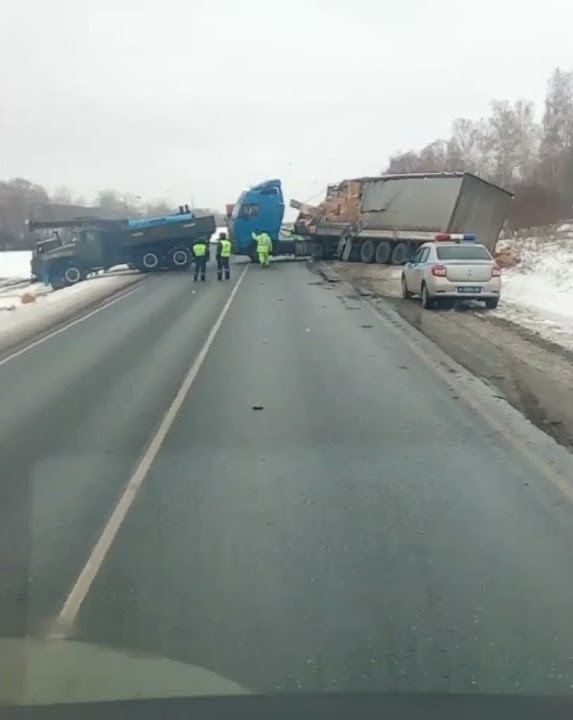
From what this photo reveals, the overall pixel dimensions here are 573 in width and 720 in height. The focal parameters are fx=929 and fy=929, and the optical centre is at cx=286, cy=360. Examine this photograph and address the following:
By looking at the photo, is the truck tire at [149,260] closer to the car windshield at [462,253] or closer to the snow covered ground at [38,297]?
the snow covered ground at [38,297]

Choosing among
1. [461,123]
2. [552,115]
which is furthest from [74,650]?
[461,123]

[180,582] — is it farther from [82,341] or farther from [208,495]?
[82,341]

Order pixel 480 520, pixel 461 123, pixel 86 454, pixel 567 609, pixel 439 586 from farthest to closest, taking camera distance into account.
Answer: pixel 461 123, pixel 86 454, pixel 480 520, pixel 439 586, pixel 567 609

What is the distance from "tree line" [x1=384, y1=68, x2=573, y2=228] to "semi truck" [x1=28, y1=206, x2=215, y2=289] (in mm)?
25381

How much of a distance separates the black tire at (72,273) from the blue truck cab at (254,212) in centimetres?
806

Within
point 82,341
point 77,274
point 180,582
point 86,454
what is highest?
point 180,582

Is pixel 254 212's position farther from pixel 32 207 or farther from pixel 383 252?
pixel 32 207

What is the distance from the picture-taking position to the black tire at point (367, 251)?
4119 cm

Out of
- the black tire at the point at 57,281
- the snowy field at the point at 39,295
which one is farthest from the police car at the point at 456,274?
the black tire at the point at 57,281

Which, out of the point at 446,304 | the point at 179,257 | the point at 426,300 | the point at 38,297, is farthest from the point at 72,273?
the point at 426,300

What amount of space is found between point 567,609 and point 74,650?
8.04 feet

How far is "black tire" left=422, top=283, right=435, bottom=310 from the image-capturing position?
2178 cm

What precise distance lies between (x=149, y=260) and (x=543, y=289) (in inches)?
732

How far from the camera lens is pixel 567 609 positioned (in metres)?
4.73
